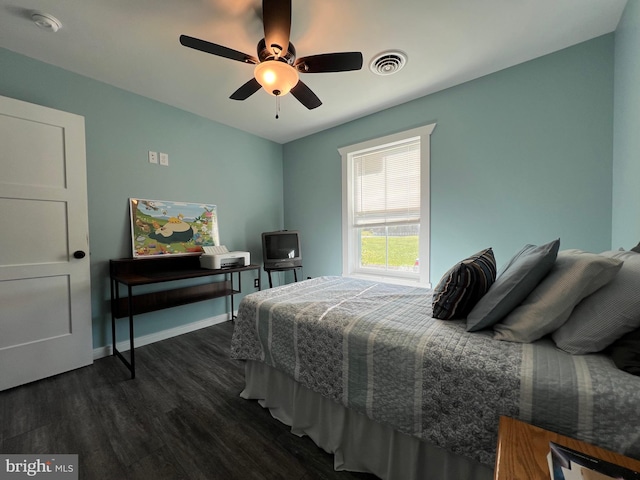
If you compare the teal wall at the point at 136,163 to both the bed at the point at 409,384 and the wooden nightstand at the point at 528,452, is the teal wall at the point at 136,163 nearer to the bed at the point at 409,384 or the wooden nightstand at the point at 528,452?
the bed at the point at 409,384

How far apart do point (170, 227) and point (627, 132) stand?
387 centimetres

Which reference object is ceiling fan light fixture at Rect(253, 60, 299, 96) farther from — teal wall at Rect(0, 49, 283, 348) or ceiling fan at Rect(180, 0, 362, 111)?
teal wall at Rect(0, 49, 283, 348)

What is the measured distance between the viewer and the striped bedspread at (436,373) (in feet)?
2.56

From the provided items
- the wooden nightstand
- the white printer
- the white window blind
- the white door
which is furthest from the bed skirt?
the white window blind

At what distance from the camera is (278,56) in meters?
1.64

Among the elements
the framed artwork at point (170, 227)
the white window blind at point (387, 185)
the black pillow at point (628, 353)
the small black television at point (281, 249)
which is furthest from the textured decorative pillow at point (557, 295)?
the framed artwork at point (170, 227)

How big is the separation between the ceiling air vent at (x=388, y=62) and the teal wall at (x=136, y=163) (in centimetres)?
208

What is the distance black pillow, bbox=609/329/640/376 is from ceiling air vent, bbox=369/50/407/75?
2195 mm

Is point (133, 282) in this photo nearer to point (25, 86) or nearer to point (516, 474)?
point (25, 86)

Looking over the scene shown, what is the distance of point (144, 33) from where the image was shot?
1.82m

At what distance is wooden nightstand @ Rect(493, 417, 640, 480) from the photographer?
63 centimetres

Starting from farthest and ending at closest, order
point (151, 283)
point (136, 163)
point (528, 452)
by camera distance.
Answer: point (136, 163), point (151, 283), point (528, 452)

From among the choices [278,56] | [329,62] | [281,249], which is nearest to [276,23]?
[278,56]

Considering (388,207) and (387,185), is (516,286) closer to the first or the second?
(388,207)
